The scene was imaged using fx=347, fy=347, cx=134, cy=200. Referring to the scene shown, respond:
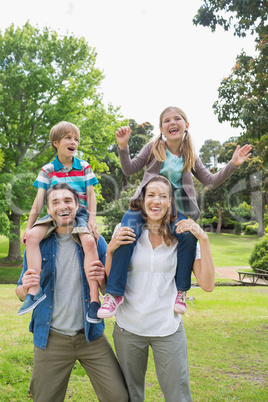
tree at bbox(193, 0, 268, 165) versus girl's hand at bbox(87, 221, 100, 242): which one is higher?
tree at bbox(193, 0, 268, 165)

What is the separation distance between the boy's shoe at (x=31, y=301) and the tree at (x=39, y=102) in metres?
14.9

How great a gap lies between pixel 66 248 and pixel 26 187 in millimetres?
16468

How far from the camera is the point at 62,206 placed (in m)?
2.80

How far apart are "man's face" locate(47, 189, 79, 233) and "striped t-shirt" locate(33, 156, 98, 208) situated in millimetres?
468

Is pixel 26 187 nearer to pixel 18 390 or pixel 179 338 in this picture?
pixel 18 390

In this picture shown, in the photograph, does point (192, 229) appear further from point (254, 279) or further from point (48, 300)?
point (254, 279)

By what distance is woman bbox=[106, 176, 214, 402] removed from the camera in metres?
2.55

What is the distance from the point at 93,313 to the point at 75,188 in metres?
1.21

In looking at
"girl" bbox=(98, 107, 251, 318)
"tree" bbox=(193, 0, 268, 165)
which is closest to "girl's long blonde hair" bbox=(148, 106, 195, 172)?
"girl" bbox=(98, 107, 251, 318)

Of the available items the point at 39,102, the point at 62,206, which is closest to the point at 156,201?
the point at 62,206

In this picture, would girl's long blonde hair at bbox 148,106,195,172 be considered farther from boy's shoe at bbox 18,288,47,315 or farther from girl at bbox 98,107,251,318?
boy's shoe at bbox 18,288,47,315

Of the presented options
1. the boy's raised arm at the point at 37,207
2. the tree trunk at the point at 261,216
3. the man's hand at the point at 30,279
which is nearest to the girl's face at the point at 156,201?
the man's hand at the point at 30,279

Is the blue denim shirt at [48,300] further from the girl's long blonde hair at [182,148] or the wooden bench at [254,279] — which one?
the wooden bench at [254,279]

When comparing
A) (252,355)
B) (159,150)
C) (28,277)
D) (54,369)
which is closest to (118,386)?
(54,369)
